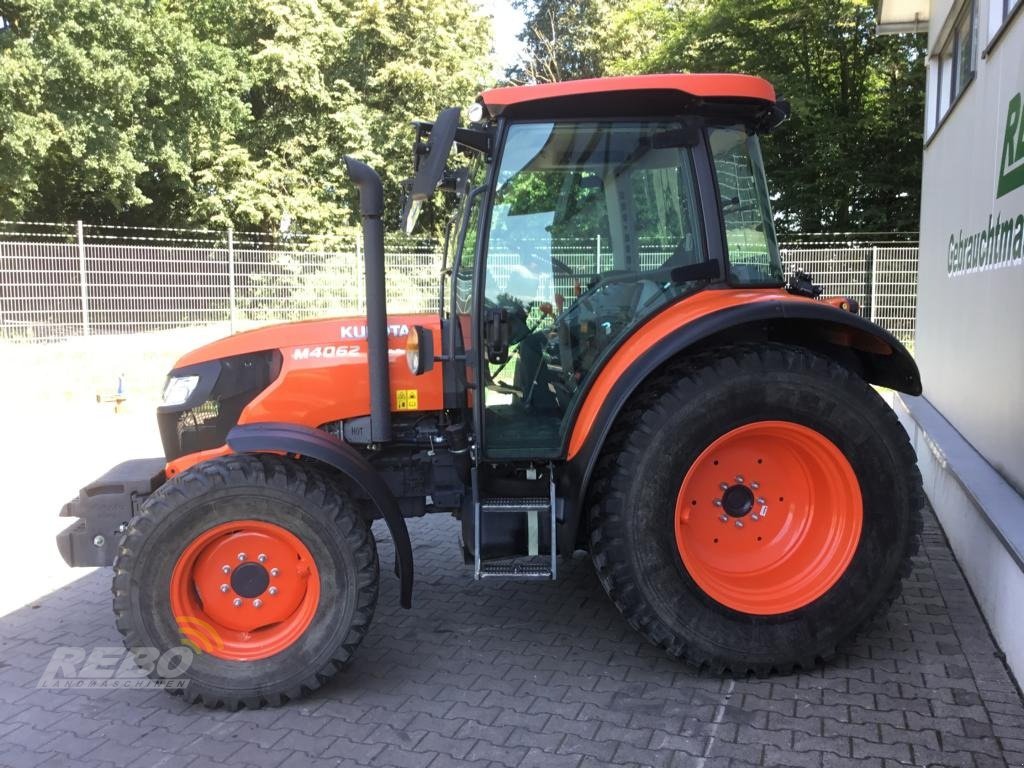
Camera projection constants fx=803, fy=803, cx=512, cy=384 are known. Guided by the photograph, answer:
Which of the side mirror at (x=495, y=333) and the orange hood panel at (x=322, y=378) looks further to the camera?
the orange hood panel at (x=322, y=378)

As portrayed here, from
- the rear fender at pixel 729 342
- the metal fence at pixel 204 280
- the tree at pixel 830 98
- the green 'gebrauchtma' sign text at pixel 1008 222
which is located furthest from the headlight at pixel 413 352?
the tree at pixel 830 98

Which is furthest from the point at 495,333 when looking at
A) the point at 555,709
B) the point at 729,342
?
the point at 555,709

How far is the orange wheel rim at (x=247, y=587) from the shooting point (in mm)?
3082

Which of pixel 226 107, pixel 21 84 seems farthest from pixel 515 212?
pixel 226 107

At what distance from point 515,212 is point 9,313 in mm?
9459

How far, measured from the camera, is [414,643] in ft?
11.9

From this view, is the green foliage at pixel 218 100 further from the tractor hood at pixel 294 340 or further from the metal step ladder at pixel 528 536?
the metal step ladder at pixel 528 536

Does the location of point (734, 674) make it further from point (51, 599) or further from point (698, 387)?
point (51, 599)

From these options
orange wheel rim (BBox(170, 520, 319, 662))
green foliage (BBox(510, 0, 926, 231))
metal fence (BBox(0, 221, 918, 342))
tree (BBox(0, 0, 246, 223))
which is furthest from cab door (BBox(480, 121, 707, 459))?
green foliage (BBox(510, 0, 926, 231))

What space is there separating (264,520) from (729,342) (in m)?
1.99

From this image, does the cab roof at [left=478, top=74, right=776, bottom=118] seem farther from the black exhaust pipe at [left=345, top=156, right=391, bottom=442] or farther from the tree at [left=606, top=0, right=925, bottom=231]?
the tree at [left=606, top=0, right=925, bottom=231]

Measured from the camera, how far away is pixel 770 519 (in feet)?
11.3

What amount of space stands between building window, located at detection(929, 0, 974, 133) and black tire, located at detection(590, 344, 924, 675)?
3.86 m

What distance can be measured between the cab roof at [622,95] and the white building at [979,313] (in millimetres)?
1870
